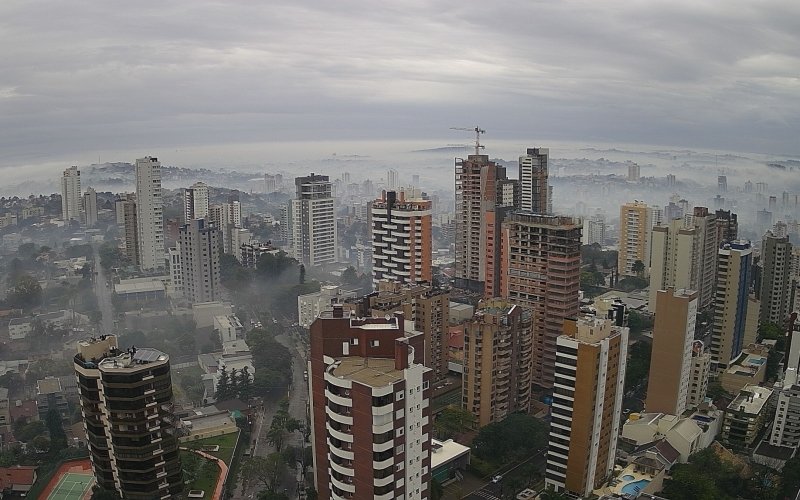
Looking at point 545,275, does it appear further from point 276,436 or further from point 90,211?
point 90,211

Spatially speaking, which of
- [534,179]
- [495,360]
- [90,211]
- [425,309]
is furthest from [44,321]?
Answer: [534,179]

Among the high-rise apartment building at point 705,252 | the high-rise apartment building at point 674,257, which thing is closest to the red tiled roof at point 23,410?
the high-rise apartment building at point 674,257

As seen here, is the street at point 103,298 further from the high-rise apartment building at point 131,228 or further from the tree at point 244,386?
the tree at point 244,386

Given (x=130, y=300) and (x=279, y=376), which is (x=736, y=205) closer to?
(x=279, y=376)

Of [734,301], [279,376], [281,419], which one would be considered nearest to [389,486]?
[281,419]

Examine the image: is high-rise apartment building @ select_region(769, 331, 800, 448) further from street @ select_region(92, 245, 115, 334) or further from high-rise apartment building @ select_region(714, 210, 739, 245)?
street @ select_region(92, 245, 115, 334)

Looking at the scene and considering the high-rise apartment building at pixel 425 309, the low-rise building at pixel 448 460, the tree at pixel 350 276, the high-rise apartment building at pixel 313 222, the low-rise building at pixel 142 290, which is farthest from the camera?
the high-rise apartment building at pixel 313 222

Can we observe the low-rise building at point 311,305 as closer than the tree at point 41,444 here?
No
